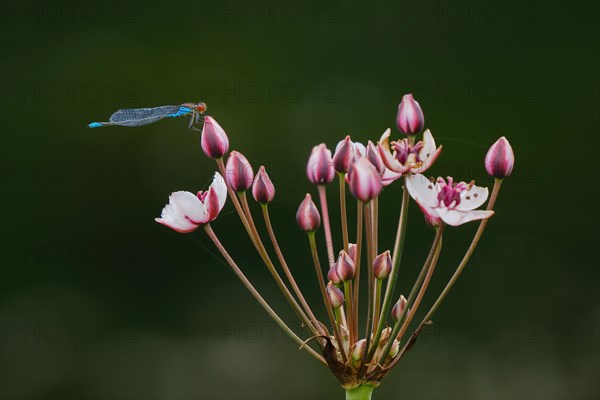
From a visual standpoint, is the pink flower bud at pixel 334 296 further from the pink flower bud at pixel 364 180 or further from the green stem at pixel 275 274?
the pink flower bud at pixel 364 180

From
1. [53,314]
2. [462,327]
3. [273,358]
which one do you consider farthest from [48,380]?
[462,327]

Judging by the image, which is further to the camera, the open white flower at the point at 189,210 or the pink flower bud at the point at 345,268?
the open white flower at the point at 189,210

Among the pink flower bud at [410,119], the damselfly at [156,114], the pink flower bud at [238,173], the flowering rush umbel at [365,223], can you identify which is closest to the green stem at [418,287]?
the flowering rush umbel at [365,223]

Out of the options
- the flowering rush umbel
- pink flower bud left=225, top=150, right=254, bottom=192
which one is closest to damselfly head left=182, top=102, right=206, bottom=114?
the flowering rush umbel

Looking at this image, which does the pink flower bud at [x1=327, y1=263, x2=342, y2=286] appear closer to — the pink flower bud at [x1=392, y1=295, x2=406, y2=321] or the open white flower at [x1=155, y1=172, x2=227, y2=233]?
the pink flower bud at [x1=392, y1=295, x2=406, y2=321]

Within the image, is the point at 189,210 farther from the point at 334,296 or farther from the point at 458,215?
the point at 458,215

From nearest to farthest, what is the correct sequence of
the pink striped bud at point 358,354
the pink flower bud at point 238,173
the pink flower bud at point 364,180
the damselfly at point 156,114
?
the pink flower bud at point 364,180, the pink striped bud at point 358,354, the pink flower bud at point 238,173, the damselfly at point 156,114

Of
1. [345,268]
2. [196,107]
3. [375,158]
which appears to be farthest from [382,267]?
[196,107]
